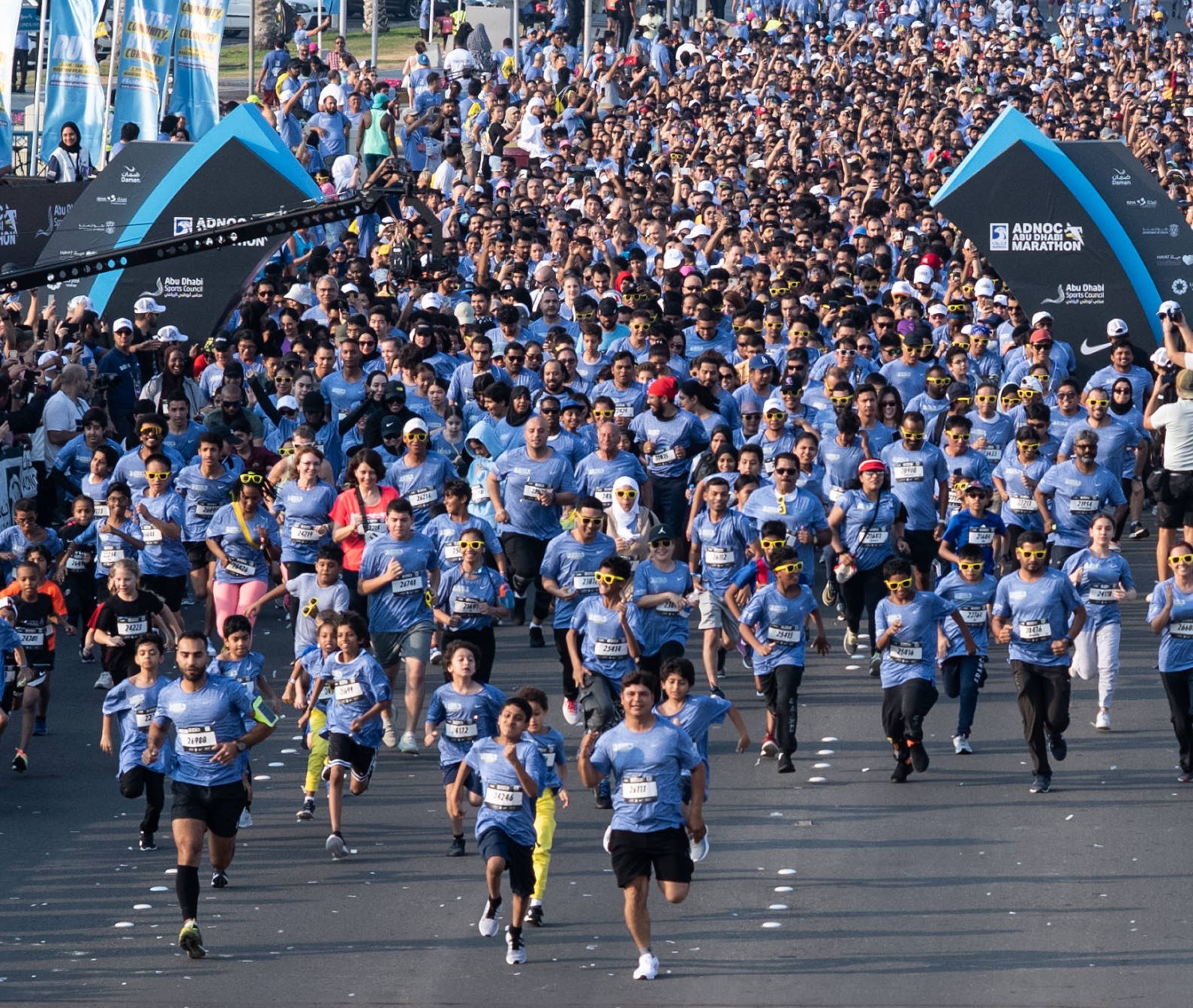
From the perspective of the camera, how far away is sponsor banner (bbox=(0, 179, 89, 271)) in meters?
24.6

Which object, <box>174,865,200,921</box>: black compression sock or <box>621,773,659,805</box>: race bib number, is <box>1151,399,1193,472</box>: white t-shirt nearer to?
<box>621,773,659,805</box>: race bib number

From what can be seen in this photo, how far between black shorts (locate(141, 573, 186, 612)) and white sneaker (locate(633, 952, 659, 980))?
6591mm

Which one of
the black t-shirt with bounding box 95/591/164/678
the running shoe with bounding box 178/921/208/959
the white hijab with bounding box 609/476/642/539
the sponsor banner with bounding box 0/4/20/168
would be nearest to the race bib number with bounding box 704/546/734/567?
the white hijab with bounding box 609/476/642/539

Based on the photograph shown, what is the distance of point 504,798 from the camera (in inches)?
443

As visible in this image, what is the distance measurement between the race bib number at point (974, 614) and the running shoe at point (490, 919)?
444 centimetres

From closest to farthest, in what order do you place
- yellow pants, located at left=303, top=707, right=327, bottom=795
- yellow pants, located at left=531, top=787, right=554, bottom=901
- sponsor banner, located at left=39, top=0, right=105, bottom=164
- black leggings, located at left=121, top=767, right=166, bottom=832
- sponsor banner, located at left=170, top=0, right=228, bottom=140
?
1. yellow pants, located at left=531, top=787, right=554, bottom=901
2. black leggings, located at left=121, top=767, right=166, bottom=832
3. yellow pants, located at left=303, top=707, right=327, bottom=795
4. sponsor banner, located at left=39, top=0, right=105, bottom=164
5. sponsor banner, located at left=170, top=0, right=228, bottom=140

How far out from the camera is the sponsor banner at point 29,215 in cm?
2458

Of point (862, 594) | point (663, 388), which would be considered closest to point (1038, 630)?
point (862, 594)

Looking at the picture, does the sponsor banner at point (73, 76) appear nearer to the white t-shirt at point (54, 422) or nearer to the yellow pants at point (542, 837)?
the white t-shirt at point (54, 422)

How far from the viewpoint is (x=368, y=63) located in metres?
38.3

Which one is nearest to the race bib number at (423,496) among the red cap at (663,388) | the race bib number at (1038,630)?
the red cap at (663,388)

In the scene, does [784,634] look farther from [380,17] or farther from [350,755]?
[380,17]

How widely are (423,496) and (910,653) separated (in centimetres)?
422

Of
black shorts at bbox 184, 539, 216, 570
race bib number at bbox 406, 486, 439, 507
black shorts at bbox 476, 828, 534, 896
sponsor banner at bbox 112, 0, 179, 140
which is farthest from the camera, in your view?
sponsor banner at bbox 112, 0, 179, 140
